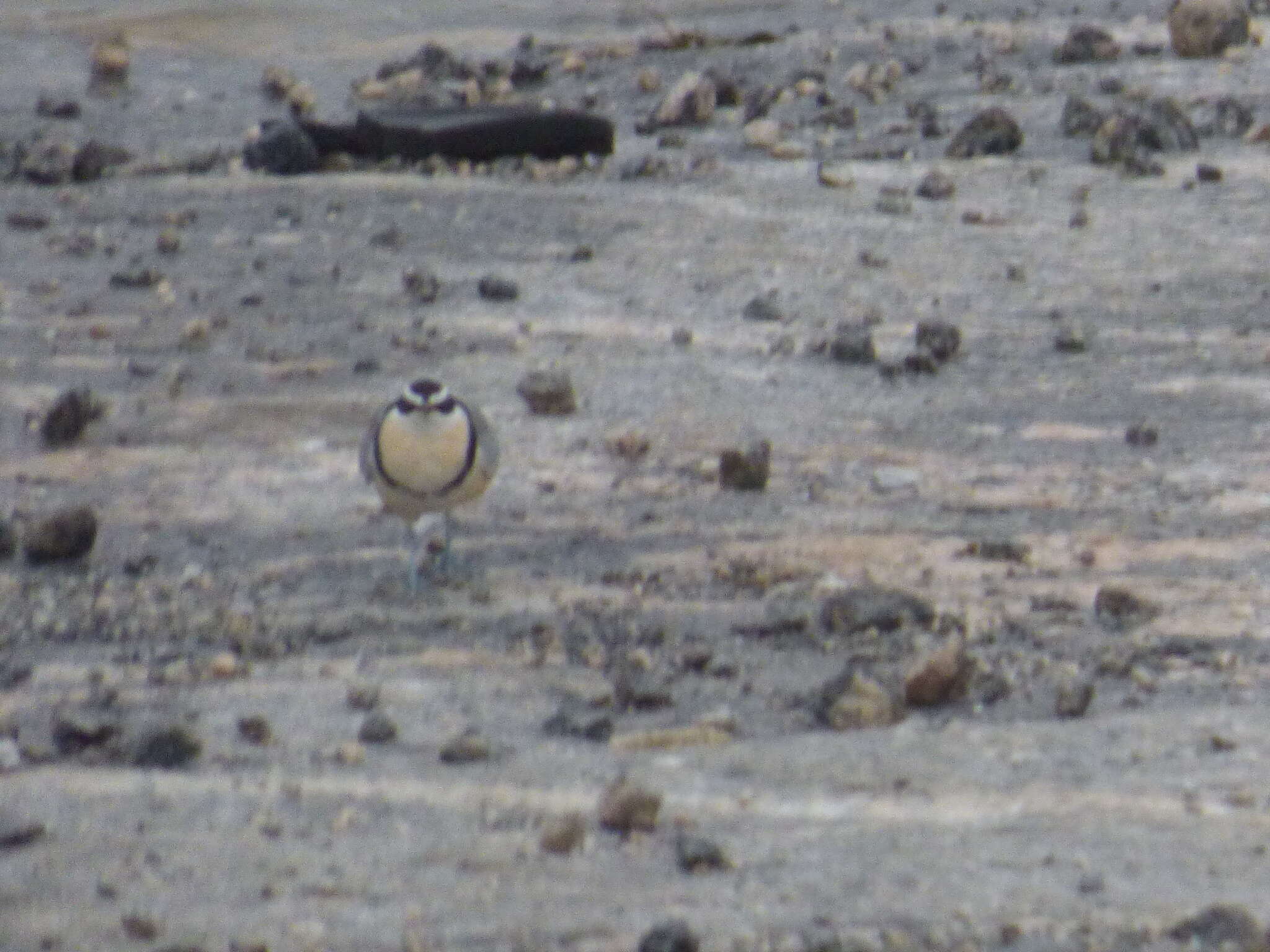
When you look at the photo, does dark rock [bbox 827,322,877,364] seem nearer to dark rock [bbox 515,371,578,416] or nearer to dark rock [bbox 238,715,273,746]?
dark rock [bbox 515,371,578,416]

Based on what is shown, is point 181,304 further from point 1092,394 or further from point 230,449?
point 1092,394

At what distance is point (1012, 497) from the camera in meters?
5.88

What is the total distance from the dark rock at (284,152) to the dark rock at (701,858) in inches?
219

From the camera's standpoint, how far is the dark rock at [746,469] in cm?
588

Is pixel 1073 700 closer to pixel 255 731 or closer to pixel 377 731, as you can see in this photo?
pixel 377 731

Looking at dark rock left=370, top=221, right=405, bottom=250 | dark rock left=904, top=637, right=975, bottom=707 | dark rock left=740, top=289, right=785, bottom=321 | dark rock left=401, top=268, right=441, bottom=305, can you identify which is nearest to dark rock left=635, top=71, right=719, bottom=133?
dark rock left=370, top=221, right=405, bottom=250

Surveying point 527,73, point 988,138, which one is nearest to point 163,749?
point 988,138

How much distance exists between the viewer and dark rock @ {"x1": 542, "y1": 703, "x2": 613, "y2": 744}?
14.5ft

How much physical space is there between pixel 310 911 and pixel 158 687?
1.17m

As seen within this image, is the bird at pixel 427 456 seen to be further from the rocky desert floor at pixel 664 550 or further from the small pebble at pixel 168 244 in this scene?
the small pebble at pixel 168 244

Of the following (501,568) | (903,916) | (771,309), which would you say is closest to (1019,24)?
(771,309)

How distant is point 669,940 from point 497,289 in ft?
13.8

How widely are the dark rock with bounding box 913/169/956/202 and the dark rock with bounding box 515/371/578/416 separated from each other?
2509 mm

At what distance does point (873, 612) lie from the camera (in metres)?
4.98
